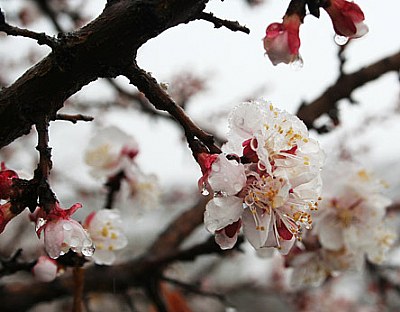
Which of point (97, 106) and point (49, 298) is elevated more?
point (97, 106)

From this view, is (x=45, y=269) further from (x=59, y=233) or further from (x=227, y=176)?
(x=227, y=176)

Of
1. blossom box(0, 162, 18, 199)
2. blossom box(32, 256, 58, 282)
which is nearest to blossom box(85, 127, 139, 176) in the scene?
blossom box(32, 256, 58, 282)

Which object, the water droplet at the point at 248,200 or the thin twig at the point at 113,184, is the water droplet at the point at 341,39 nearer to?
the water droplet at the point at 248,200

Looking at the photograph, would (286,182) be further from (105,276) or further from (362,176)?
(105,276)

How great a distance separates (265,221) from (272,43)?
0.19 metres

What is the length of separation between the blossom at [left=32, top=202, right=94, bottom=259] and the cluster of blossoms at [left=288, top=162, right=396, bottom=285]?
0.54m

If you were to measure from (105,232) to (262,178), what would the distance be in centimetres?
35

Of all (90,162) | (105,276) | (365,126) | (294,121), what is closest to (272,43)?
(294,121)

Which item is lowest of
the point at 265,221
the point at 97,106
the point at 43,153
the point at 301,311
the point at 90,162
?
the point at 301,311

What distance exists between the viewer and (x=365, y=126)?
9.32ft

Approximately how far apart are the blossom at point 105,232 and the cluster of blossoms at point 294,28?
375 millimetres

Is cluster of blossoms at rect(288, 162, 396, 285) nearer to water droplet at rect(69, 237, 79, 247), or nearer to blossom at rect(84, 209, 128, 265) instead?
blossom at rect(84, 209, 128, 265)

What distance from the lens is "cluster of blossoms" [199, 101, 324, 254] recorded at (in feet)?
1.80

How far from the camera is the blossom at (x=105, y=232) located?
0.81 metres
